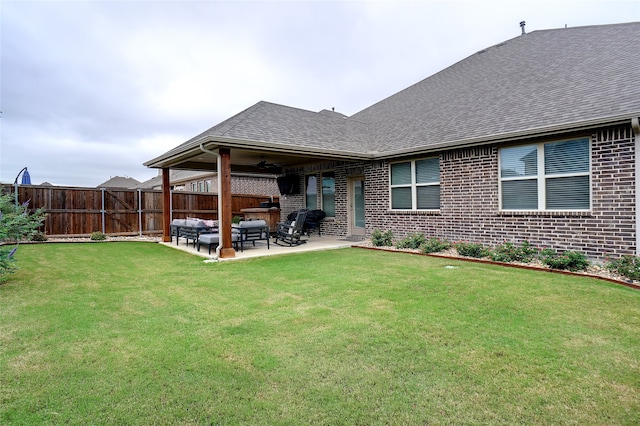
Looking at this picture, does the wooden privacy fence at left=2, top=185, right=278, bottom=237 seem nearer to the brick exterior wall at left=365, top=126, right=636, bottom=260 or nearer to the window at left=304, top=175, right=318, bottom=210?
the window at left=304, top=175, right=318, bottom=210

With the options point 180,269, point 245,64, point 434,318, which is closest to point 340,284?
point 434,318

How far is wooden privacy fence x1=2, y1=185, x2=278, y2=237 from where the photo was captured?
1257 centimetres

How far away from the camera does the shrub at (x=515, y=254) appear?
7473 mm

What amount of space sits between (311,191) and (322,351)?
11.5 meters

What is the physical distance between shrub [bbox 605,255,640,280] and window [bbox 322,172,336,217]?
856cm

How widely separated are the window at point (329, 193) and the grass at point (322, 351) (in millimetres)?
7590

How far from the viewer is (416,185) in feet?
33.8

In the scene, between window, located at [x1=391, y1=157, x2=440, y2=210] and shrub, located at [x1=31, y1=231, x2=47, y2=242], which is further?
shrub, located at [x1=31, y1=231, x2=47, y2=242]

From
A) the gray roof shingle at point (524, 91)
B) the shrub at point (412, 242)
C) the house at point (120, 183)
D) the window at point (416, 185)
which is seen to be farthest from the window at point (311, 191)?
the house at point (120, 183)

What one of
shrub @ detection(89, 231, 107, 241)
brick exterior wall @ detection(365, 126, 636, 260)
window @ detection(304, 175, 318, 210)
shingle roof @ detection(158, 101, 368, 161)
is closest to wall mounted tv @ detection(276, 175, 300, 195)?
window @ detection(304, 175, 318, 210)

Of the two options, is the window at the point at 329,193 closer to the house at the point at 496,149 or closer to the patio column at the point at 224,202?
the house at the point at 496,149

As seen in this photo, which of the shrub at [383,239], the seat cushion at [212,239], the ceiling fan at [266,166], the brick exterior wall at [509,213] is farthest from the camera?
the ceiling fan at [266,166]

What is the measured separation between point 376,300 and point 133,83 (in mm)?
14578

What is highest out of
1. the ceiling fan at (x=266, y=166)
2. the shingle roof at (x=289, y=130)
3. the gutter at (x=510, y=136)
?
the shingle roof at (x=289, y=130)
